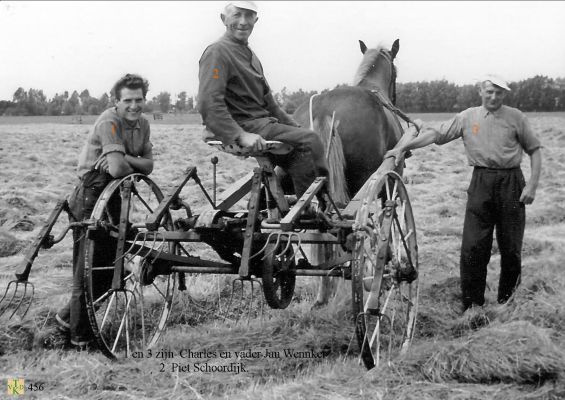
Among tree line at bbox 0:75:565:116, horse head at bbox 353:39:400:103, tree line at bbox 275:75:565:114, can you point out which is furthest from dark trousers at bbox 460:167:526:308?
tree line at bbox 275:75:565:114

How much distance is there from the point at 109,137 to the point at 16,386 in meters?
1.78

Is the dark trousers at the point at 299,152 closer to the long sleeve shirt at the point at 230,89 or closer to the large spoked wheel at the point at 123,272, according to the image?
the long sleeve shirt at the point at 230,89

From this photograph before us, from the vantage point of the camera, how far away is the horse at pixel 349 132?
5.84 meters

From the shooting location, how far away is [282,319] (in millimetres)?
5297

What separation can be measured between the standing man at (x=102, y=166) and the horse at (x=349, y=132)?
5.22ft

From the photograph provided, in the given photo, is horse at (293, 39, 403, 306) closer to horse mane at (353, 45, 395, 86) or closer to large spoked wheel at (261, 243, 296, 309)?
horse mane at (353, 45, 395, 86)

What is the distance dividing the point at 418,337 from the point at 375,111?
214cm

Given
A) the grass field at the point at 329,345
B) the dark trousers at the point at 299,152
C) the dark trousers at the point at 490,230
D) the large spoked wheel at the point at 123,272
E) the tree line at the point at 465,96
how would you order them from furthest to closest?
the tree line at the point at 465,96 < the dark trousers at the point at 490,230 < the dark trousers at the point at 299,152 < the large spoked wheel at the point at 123,272 < the grass field at the point at 329,345

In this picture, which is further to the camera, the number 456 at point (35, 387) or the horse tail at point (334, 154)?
the horse tail at point (334, 154)

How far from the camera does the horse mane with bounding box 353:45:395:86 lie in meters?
7.38

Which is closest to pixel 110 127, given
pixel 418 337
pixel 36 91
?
pixel 418 337

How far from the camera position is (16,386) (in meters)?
3.85

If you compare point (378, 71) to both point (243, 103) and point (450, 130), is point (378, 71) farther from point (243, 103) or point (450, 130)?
point (243, 103)

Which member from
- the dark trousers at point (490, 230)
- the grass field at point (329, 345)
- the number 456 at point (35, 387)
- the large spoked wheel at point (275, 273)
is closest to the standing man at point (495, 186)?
the dark trousers at point (490, 230)
